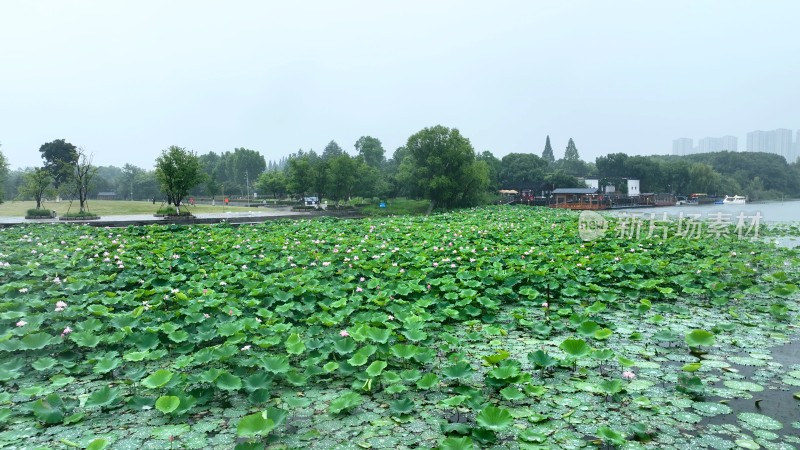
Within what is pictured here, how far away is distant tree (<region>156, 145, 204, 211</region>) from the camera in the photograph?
842 inches

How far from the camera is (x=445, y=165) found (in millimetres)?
30469

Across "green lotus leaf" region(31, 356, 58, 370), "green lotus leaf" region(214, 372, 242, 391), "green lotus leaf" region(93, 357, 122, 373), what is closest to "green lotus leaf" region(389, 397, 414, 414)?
"green lotus leaf" region(214, 372, 242, 391)

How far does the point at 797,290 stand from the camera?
245 inches

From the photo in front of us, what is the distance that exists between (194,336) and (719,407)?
410cm

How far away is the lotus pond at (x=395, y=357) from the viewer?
268cm

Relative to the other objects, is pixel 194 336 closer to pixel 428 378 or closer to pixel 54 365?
pixel 54 365

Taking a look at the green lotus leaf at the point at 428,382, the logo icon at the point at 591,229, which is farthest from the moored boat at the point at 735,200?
the green lotus leaf at the point at 428,382

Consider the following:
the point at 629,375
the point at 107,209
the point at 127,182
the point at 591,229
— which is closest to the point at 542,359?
the point at 629,375

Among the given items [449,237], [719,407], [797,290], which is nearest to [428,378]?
[719,407]

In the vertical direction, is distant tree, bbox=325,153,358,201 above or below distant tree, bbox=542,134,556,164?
below

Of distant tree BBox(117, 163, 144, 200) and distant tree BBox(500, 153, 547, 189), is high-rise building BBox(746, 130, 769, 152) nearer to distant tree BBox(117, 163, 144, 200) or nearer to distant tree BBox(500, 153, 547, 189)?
distant tree BBox(500, 153, 547, 189)

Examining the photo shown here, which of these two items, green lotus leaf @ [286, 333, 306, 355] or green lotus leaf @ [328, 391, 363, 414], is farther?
green lotus leaf @ [286, 333, 306, 355]

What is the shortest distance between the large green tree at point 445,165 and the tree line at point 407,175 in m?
0.07

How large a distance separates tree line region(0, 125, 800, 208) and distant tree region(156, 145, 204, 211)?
4cm
